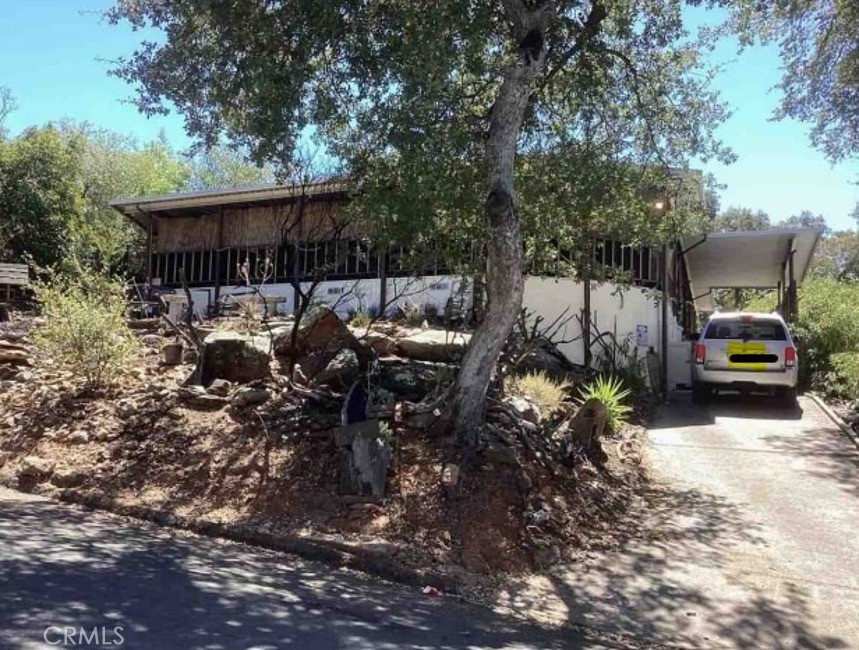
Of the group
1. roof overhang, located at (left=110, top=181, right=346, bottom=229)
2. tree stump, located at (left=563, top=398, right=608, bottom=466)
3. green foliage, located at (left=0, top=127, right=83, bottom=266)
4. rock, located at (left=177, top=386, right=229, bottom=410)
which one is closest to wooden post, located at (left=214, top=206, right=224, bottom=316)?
roof overhang, located at (left=110, top=181, right=346, bottom=229)

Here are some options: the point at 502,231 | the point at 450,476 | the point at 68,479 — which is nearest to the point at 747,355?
the point at 502,231

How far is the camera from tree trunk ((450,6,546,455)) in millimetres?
7309

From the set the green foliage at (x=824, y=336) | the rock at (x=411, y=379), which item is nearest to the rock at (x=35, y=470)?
the rock at (x=411, y=379)

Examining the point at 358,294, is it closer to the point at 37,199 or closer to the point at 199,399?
the point at 199,399

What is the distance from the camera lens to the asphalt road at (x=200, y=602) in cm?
414

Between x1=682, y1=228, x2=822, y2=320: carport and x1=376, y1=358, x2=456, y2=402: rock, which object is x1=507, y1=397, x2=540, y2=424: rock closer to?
x1=376, y1=358, x2=456, y2=402: rock

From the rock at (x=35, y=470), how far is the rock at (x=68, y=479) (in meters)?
0.11

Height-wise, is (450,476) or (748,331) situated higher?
(748,331)

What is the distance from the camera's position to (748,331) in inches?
533

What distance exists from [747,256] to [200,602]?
779 inches

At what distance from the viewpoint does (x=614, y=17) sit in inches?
345

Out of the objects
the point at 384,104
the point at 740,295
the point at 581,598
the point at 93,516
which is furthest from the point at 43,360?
the point at 740,295

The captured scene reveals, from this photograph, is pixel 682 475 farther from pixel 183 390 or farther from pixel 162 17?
pixel 162 17

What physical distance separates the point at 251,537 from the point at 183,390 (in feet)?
10.1
